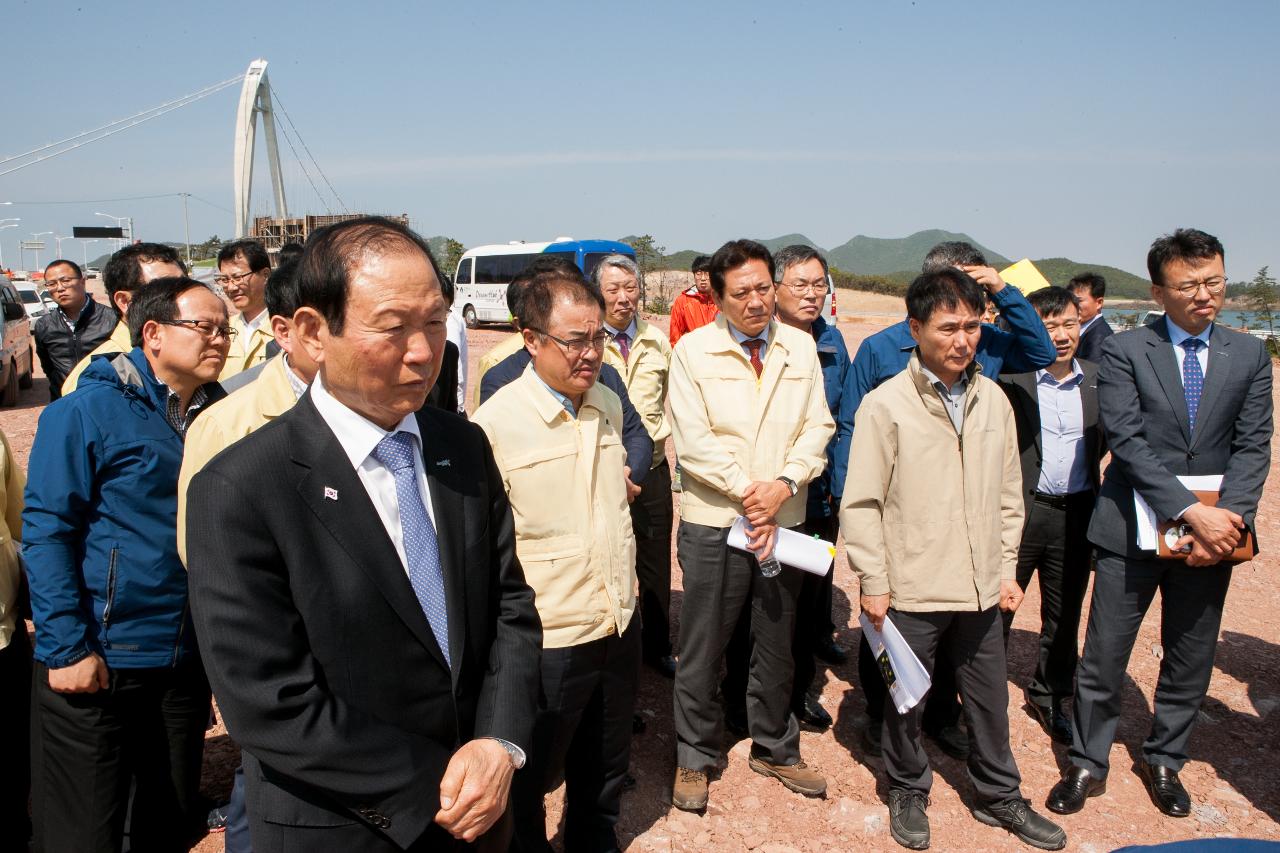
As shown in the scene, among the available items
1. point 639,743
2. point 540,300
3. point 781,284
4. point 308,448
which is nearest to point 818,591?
point 639,743

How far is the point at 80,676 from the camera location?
2.43 metres

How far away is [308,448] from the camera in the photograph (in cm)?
152

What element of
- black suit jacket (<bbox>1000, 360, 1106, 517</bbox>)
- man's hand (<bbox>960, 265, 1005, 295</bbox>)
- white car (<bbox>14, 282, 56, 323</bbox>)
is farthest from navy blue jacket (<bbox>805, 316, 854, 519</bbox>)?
white car (<bbox>14, 282, 56, 323</bbox>)

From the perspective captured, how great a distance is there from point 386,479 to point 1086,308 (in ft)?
19.9

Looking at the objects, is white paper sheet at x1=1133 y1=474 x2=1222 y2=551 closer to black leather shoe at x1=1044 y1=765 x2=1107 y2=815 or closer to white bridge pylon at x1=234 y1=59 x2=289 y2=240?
black leather shoe at x1=1044 y1=765 x2=1107 y2=815

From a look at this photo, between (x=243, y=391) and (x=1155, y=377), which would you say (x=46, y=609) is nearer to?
(x=243, y=391)

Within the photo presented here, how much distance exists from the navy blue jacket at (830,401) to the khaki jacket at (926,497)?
0.72m

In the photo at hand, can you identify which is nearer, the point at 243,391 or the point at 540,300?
the point at 243,391

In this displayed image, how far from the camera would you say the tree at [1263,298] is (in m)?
21.0

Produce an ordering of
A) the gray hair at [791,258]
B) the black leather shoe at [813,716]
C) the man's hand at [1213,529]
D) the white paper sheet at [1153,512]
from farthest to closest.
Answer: the gray hair at [791,258] → the black leather shoe at [813,716] → the white paper sheet at [1153,512] → the man's hand at [1213,529]

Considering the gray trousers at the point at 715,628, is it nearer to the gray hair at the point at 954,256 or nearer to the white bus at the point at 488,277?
the gray hair at the point at 954,256

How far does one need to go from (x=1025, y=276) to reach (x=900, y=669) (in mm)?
2446

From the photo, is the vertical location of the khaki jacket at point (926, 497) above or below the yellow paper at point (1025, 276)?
below

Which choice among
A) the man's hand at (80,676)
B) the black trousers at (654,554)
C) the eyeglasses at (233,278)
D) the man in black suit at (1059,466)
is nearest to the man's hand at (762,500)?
the black trousers at (654,554)
